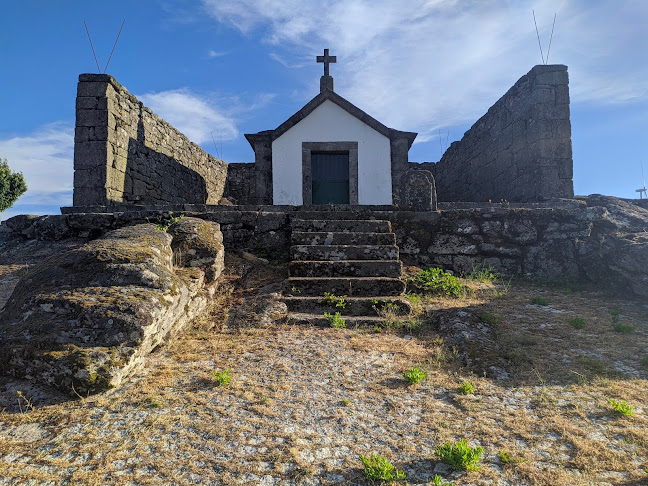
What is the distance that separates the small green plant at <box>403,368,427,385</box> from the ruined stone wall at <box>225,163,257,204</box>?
44.5 ft

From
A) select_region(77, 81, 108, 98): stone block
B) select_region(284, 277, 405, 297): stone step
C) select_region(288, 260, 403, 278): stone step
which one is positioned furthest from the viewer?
select_region(77, 81, 108, 98): stone block

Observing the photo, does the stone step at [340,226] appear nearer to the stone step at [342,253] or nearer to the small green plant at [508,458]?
the stone step at [342,253]

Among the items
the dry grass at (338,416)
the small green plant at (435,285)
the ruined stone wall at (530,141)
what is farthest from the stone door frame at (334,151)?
the dry grass at (338,416)

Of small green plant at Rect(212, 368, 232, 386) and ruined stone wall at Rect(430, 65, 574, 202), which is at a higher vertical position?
ruined stone wall at Rect(430, 65, 574, 202)

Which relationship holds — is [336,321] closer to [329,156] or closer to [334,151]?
[334,151]

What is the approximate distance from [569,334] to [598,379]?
103cm

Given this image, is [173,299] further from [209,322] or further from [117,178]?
[117,178]

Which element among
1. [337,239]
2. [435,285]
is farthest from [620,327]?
[337,239]

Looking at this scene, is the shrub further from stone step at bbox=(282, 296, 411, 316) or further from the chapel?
the chapel

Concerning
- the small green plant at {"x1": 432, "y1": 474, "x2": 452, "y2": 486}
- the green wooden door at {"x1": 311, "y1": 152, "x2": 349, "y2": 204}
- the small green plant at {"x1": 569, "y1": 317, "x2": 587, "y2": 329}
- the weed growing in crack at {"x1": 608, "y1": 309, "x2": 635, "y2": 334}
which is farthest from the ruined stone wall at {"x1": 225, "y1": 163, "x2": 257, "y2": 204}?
the small green plant at {"x1": 432, "y1": 474, "x2": 452, "y2": 486}

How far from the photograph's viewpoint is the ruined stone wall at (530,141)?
26.9ft

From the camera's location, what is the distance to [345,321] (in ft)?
14.0

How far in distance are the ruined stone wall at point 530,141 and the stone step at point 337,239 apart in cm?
446

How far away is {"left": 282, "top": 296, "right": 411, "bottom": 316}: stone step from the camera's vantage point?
452 centimetres
